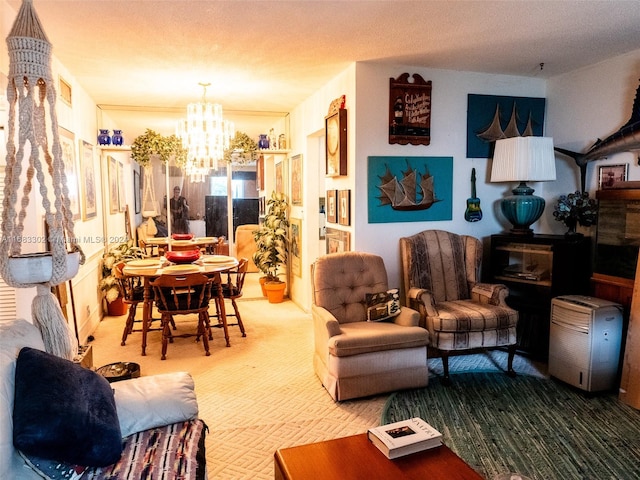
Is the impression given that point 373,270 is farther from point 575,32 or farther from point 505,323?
point 575,32

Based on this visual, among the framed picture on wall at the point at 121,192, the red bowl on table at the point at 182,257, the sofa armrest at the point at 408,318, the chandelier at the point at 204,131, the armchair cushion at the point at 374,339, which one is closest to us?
the armchair cushion at the point at 374,339

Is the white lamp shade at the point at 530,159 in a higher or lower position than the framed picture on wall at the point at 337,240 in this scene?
higher

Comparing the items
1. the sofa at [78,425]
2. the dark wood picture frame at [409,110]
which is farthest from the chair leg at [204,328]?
the dark wood picture frame at [409,110]

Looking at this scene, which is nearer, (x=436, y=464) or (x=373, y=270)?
(x=436, y=464)

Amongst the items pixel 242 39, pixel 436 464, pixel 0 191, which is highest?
pixel 242 39

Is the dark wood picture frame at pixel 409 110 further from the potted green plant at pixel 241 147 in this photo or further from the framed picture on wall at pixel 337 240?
the potted green plant at pixel 241 147

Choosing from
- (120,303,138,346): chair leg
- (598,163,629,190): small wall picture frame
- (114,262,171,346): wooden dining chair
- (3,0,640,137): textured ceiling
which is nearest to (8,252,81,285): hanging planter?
(3,0,640,137): textured ceiling

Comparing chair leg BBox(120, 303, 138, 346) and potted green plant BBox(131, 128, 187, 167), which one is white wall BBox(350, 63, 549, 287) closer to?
chair leg BBox(120, 303, 138, 346)

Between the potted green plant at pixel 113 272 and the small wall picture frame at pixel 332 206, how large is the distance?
2.21 metres

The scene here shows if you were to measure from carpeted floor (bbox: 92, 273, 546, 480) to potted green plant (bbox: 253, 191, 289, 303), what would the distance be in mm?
812

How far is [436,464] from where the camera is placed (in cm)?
176

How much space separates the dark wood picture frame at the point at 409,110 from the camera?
398 cm

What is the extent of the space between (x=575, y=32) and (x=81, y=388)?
3.63 m

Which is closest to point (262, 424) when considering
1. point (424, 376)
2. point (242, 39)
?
point (424, 376)
